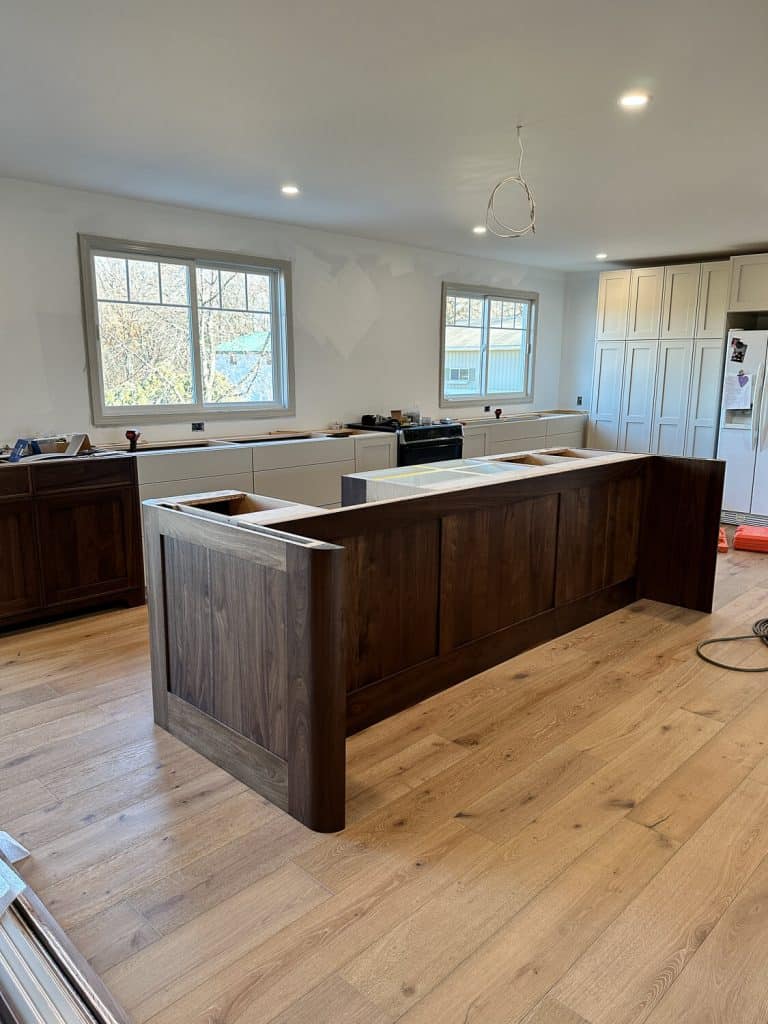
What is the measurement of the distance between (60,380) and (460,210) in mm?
2991

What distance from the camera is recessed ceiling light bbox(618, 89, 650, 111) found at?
287 cm

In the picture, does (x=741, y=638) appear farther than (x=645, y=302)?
No

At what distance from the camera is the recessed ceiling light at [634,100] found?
2.87 m

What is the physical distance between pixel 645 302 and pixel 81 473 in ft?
19.7

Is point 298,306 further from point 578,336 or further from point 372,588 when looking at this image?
point 578,336

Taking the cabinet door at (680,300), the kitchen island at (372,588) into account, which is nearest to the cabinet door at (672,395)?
the cabinet door at (680,300)

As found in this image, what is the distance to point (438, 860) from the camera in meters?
2.04

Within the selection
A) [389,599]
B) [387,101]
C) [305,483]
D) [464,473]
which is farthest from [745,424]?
[389,599]

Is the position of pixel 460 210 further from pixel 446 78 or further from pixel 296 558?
pixel 296 558

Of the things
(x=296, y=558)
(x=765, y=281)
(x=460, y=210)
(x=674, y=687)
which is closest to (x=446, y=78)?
(x=296, y=558)

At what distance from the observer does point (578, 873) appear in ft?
6.54

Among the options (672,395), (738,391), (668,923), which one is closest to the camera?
(668,923)

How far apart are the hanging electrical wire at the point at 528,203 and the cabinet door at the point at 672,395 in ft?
8.33

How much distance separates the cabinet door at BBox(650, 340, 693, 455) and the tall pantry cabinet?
1 cm
